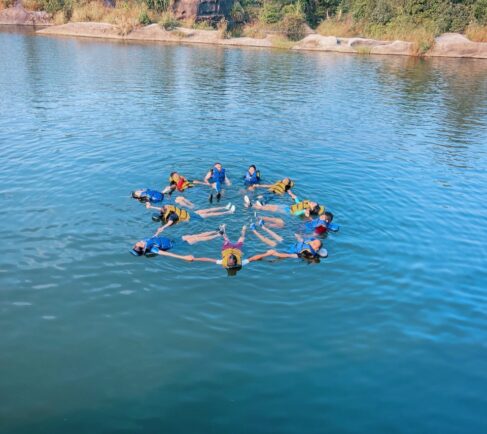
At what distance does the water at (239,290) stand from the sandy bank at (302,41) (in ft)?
104

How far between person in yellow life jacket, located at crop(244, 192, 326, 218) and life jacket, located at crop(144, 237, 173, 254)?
3.95m

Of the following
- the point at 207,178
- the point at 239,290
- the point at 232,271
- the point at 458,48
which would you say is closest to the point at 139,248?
the point at 232,271

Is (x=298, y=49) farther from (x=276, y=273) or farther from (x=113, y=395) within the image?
(x=113, y=395)

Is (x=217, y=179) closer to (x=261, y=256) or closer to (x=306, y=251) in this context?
(x=261, y=256)

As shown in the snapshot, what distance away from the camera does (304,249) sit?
1288 cm

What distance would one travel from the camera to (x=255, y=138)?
23641 mm

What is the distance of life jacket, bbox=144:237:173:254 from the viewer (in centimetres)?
1268

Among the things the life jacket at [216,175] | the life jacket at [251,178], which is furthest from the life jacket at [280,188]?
the life jacket at [216,175]

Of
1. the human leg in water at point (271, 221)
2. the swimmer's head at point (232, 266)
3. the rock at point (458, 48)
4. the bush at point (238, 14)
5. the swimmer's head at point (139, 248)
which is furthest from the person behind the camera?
the bush at point (238, 14)

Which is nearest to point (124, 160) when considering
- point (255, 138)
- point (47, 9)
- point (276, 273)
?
point (255, 138)

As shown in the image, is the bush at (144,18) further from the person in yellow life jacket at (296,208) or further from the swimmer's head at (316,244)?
the swimmer's head at (316,244)

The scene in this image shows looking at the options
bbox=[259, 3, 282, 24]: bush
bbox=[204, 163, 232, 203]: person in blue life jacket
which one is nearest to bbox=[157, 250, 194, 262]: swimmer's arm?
bbox=[204, 163, 232, 203]: person in blue life jacket

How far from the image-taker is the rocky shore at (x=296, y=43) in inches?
2098

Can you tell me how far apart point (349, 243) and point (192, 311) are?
5.75 meters
